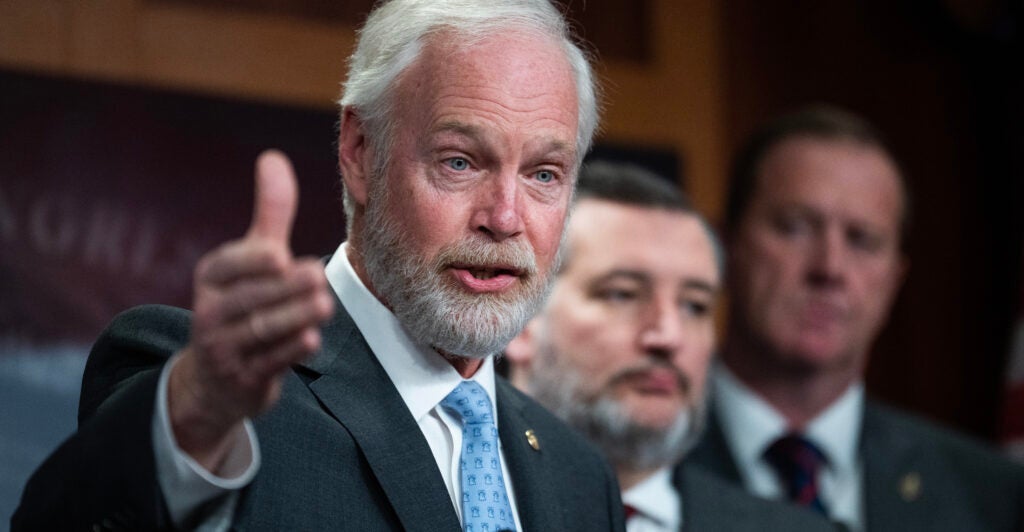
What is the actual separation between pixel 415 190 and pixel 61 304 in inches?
43.7

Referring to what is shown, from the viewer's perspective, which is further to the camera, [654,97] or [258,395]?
[654,97]

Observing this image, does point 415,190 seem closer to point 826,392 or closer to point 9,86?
point 9,86

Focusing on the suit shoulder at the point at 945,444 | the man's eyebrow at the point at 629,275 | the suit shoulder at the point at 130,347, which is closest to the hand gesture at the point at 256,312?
the suit shoulder at the point at 130,347

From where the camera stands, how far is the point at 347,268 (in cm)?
159

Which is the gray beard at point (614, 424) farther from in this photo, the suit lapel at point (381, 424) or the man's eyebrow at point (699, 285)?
the suit lapel at point (381, 424)

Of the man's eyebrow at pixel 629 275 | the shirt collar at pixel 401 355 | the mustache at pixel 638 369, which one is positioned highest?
the shirt collar at pixel 401 355

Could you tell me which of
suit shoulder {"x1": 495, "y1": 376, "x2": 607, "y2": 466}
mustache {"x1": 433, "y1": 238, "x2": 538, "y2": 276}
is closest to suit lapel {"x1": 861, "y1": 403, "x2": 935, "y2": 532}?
suit shoulder {"x1": 495, "y1": 376, "x2": 607, "y2": 466}

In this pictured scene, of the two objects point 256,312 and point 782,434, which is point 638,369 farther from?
point 256,312

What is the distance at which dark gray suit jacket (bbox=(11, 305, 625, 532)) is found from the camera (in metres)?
1.14

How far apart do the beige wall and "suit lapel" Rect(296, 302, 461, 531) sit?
1.12m

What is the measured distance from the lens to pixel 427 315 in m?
1.49

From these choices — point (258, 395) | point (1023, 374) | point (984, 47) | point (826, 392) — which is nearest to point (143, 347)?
point (258, 395)

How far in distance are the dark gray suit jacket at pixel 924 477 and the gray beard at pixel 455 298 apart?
1571 millimetres

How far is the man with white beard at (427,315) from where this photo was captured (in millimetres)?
1354
